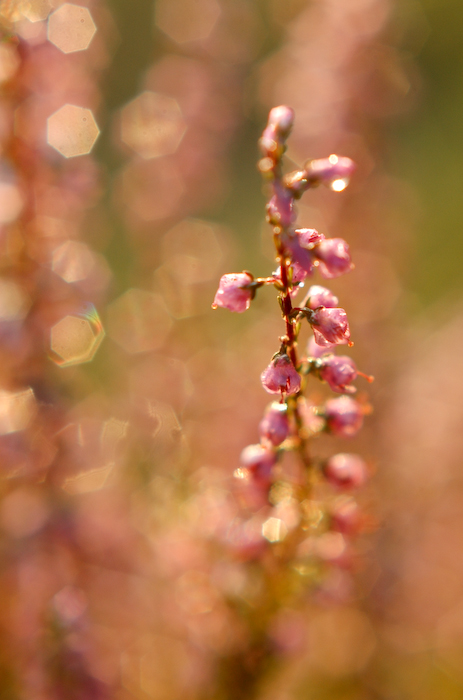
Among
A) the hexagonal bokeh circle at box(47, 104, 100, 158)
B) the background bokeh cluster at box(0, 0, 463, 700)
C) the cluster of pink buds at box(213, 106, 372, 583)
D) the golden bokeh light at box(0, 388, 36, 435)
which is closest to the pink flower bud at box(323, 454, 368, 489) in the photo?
the cluster of pink buds at box(213, 106, 372, 583)

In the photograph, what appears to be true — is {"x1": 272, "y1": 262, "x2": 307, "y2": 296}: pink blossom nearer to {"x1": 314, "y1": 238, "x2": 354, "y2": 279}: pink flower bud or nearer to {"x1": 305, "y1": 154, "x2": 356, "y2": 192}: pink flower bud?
{"x1": 314, "y1": 238, "x2": 354, "y2": 279}: pink flower bud

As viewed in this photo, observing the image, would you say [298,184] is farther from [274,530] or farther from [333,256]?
[274,530]

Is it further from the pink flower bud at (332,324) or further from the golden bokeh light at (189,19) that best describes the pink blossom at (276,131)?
the golden bokeh light at (189,19)

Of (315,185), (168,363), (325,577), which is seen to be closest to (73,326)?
(168,363)

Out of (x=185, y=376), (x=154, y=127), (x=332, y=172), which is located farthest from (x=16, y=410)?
(x=154, y=127)

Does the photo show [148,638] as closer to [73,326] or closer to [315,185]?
[73,326]

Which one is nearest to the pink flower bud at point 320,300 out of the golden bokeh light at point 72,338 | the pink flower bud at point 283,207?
the pink flower bud at point 283,207
